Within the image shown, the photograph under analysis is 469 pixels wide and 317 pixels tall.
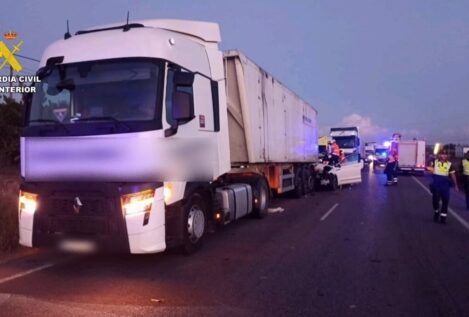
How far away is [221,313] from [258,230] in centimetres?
531

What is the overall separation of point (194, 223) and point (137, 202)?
157 cm

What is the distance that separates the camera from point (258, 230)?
10359 millimetres

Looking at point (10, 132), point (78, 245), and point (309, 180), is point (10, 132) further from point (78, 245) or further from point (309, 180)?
point (78, 245)

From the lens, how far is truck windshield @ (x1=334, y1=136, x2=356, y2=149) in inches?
1292

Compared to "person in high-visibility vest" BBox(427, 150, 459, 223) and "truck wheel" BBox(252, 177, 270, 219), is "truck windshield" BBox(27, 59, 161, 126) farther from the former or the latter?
"person in high-visibility vest" BBox(427, 150, 459, 223)

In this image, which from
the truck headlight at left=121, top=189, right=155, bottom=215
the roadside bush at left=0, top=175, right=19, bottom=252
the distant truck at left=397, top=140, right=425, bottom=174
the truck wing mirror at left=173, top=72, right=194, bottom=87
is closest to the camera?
the truck headlight at left=121, top=189, right=155, bottom=215

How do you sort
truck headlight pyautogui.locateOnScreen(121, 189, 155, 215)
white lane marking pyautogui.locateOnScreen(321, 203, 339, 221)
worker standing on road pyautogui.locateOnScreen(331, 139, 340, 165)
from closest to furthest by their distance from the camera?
truck headlight pyautogui.locateOnScreen(121, 189, 155, 215) → white lane marking pyautogui.locateOnScreen(321, 203, 339, 221) → worker standing on road pyautogui.locateOnScreen(331, 139, 340, 165)

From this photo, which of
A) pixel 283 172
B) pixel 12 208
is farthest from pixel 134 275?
pixel 283 172

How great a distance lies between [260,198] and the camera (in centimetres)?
1188

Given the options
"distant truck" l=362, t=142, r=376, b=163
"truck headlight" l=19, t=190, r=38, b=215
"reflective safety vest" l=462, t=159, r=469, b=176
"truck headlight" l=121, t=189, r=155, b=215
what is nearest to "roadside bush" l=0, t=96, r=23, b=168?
"truck headlight" l=19, t=190, r=38, b=215

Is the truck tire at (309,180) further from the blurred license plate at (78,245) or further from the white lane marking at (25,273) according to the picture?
the blurred license plate at (78,245)

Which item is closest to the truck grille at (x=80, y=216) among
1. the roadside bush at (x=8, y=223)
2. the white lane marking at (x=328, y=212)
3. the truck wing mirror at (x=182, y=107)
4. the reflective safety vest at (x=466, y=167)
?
the truck wing mirror at (x=182, y=107)

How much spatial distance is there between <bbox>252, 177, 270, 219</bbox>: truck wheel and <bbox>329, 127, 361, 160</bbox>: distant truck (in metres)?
21.1

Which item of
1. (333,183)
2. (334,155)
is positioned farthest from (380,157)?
(333,183)
